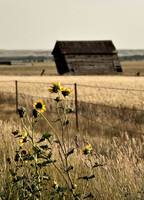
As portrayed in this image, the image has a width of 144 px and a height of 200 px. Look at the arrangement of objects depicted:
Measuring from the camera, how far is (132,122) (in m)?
9.99

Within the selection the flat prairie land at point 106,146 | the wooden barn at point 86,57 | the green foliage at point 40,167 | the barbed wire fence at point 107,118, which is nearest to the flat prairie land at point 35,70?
the wooden barn at point 86,57

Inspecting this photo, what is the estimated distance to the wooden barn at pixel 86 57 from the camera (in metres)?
39.9

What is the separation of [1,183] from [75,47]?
37.2 metres

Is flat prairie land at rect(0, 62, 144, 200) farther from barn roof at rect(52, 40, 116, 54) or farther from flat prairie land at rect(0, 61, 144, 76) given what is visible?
A: flat prairie land at rect(0, 61, 144, 76)

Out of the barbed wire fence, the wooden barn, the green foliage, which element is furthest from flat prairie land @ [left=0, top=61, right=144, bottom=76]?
the green foliage

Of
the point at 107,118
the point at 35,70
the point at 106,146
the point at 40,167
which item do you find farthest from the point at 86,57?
the point at 40,167

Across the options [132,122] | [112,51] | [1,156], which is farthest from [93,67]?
[1,156]

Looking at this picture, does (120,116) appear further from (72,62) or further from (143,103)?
(72,62)

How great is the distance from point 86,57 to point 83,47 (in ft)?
3.89

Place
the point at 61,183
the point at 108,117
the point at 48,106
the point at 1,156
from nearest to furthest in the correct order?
the point at 61,183 → the point at 1,156 → the point at 108,117 → the point at 48,106

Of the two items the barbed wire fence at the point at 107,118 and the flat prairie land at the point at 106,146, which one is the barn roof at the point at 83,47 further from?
the barbed wire fence at the point at 107,118

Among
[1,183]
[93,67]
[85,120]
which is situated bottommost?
[1,183]

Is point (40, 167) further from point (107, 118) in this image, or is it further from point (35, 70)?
point (35, 70)

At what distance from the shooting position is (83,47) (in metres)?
40.9
